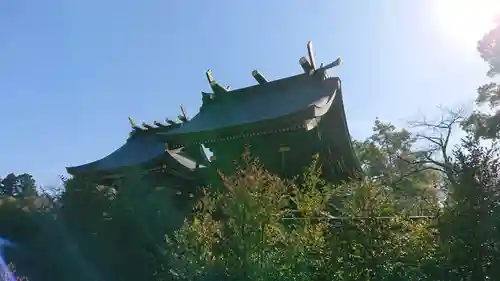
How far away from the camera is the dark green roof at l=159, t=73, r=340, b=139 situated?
938 centimetres

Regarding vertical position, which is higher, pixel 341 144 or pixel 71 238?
pixel 341 144

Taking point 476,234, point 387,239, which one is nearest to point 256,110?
point 387,239

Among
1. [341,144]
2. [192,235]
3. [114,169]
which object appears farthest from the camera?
[114,169]

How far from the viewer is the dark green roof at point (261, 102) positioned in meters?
9.38

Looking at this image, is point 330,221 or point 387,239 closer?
point 387,239

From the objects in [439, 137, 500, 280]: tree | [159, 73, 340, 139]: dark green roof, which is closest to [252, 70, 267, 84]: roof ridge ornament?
[159, 73, 340, 139]: dark green roof

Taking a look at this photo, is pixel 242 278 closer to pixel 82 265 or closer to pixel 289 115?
pixel 289 115

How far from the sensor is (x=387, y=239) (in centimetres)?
443

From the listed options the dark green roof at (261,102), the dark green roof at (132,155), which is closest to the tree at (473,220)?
the dark green roof at (261,102)

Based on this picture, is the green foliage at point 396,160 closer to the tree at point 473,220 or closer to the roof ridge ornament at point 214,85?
the roof ridge ornament at point 214,85

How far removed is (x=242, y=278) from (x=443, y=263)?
2.07 m

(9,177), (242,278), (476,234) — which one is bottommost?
(242,278)

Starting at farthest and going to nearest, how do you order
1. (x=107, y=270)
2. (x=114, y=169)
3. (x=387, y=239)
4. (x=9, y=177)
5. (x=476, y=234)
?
(x=9, y=177)
(x=114, y=169)
(x=107, y=270)
(x=387, y=239)
(x=476, y=234)

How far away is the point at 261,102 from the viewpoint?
35.4 feet
